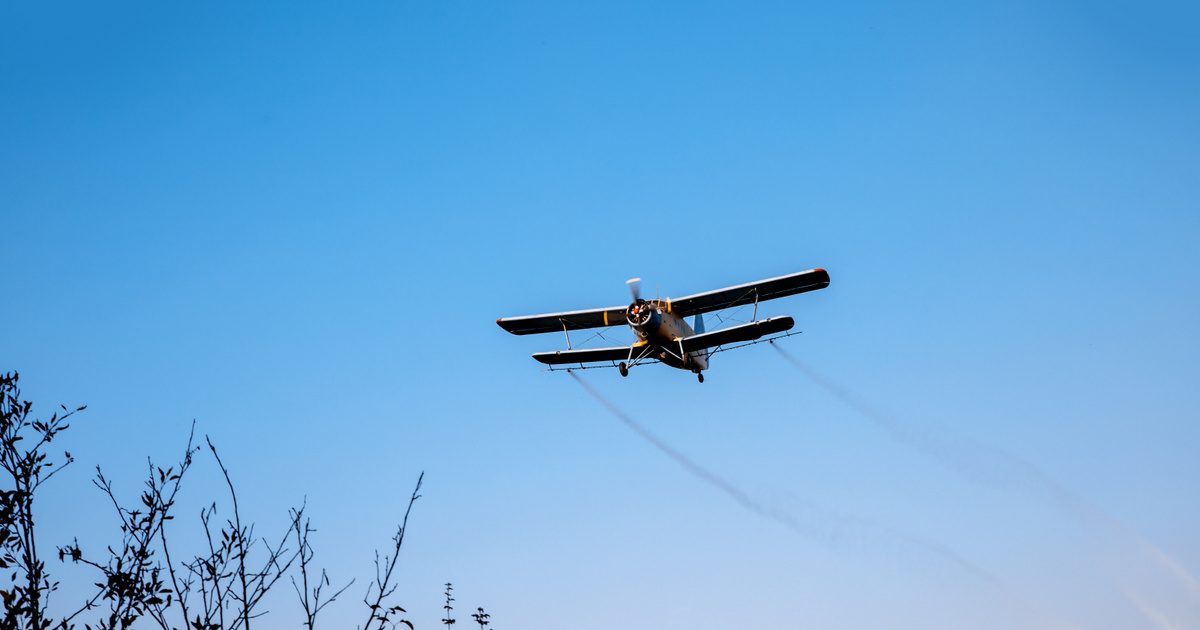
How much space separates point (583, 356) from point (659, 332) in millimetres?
5016

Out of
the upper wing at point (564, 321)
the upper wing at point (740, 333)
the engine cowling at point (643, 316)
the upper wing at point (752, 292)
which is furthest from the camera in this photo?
the upper wing at point (564, 321)

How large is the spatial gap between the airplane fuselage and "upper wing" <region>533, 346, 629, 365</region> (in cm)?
123

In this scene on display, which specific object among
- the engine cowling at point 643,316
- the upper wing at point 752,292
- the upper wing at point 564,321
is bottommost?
the engine cowling at point 643,316

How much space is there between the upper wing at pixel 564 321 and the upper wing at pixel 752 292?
3464mm

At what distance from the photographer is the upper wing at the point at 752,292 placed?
57656 mm

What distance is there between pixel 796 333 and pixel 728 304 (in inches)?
262

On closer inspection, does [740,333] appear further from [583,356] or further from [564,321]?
[564,321]

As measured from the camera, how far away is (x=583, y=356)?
59.2 meters

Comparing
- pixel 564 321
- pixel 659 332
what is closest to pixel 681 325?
pixel 659 332

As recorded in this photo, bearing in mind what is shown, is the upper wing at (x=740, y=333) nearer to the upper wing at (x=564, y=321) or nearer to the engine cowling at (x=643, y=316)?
the engine cowling at (x=643, y=316)

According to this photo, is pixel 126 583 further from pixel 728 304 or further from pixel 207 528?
pixel 728 304

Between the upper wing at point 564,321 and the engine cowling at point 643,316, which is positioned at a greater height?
the upper wing at point 564,321

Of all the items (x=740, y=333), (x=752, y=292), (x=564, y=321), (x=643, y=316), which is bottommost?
(x=740, y=333)

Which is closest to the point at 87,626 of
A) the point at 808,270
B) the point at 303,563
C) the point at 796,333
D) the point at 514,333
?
the point at 303,563
